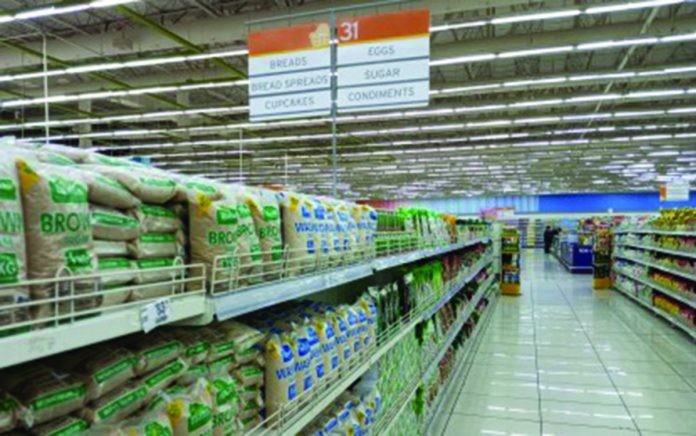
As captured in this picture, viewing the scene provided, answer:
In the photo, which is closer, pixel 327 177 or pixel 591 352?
pixel 591 352

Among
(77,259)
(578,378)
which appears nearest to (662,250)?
(578,378)

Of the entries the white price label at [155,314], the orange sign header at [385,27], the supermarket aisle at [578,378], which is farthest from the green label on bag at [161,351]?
the supermarket aisle at [578,378]

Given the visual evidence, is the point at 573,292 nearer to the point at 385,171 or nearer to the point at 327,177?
the point at 385,171

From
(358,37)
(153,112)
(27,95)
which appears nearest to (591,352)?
(358,37)

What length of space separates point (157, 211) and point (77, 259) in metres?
0.31

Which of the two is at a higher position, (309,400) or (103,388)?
(103,388)

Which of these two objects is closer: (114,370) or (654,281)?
(114,370)

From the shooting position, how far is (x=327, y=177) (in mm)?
28906

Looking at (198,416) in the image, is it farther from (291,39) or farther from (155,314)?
(291,39)

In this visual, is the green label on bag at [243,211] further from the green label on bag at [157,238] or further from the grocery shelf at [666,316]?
the grocery shelf at [666,316]

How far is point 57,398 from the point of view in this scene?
0.96m

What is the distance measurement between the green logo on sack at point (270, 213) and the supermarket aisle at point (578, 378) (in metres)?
3.11

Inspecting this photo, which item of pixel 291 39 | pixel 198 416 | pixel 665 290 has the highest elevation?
pixel 291 39

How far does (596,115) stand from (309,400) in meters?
15.3
